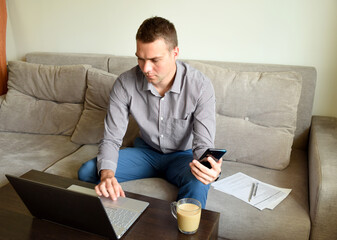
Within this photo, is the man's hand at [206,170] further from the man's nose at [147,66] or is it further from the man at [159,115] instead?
the man's nose at [147,66]

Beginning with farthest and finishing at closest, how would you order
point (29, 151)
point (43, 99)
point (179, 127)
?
1. point (43, 99)
2. point (29, 151)
3. point (179, 127)

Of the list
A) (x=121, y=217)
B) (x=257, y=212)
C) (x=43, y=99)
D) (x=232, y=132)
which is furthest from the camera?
(x=43, y=99)

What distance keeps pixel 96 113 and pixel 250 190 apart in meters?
1.15

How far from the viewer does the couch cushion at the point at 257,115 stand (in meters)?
1.81

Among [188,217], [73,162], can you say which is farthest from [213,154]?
[73,162]

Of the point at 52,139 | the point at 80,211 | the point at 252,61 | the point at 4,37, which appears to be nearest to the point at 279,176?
the point at 252,61

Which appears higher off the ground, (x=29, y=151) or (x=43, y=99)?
(x=43, y=99)

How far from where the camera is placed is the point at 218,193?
1.58 m

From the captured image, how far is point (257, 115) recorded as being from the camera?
74.0 inches

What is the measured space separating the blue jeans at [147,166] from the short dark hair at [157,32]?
1.91ft

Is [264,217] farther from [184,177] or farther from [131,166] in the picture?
→ [131,166]

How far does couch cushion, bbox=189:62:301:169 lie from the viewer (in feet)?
5.95

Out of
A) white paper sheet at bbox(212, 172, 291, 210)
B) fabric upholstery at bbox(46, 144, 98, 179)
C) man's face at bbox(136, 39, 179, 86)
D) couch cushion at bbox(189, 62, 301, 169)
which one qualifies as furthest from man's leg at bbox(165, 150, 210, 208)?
fabric upholstery at bbox(46, 144, 98, 179)

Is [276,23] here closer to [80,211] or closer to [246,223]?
[246,223]
